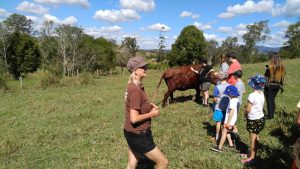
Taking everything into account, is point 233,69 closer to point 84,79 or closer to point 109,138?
point 109,138

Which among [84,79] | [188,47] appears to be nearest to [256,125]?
[84,79]

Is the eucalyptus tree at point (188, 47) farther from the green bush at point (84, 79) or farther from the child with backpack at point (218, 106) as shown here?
the child with backpack at point (218, 106)

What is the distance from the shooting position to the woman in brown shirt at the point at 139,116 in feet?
12.9

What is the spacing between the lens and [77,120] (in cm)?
1009

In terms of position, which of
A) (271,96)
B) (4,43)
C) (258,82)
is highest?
(4,43)

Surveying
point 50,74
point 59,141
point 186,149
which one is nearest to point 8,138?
point 59,141

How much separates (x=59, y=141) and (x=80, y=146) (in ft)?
3.03

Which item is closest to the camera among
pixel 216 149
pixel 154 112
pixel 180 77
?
pixel 154 112

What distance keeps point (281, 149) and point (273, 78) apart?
9.36 feet

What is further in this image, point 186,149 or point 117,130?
point 117,130

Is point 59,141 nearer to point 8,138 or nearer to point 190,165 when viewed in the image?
point 8,138

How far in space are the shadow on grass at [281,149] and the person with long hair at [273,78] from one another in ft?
2.25

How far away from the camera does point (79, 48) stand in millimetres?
56781

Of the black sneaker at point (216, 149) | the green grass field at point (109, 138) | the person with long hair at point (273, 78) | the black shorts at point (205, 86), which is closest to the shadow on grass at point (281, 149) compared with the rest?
the green grass field at point (109, 138)
